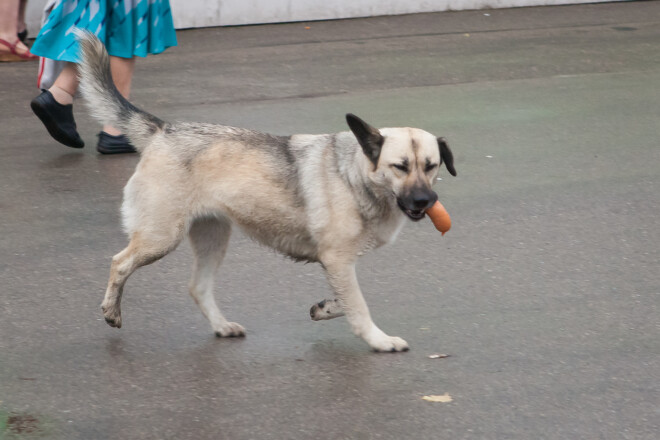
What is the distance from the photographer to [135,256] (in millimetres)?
4797

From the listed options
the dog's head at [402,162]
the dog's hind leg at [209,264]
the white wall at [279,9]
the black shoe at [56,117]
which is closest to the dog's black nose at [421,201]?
the dog's head at [402,162]

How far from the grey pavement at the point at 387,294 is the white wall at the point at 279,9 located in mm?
2368

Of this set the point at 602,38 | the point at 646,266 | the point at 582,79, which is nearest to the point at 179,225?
the point at 646,266

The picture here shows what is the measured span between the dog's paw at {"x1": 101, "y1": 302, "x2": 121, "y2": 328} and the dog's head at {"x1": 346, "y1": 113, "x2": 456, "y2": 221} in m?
1.36

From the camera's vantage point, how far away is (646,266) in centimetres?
587

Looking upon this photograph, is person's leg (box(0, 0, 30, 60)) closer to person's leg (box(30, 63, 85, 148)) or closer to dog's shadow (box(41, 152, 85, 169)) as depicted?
person's leg (box(30, 63, 85, 148))

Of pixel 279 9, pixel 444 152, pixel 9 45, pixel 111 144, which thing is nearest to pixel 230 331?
pixel 444 152

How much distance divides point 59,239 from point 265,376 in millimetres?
2184

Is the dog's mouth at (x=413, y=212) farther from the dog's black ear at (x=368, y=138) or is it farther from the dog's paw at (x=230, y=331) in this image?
the dog's paw at (x=230, y=331)

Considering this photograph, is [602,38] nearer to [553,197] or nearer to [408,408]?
[553,197]

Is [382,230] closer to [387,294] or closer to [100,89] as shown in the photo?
[387,294]

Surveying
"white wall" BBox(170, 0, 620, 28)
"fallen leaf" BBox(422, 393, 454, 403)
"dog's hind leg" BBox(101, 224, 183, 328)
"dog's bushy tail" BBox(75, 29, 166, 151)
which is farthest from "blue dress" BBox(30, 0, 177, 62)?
"white wall" BBox(170, 0, 620, 28)

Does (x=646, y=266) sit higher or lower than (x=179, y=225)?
lower

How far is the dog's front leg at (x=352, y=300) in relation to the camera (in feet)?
15.4
